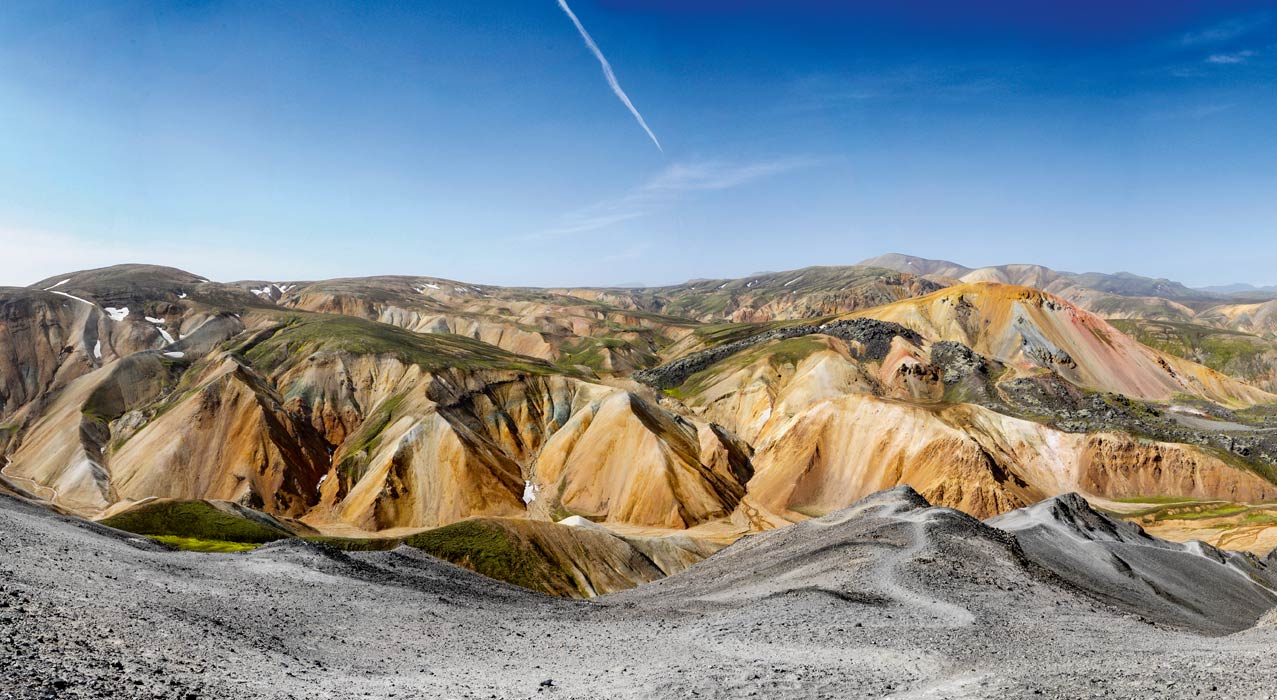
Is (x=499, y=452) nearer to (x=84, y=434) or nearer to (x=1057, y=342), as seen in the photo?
(x=84, y=434)

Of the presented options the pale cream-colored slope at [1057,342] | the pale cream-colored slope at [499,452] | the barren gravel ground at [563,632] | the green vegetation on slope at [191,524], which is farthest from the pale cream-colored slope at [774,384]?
the green vegetation on slope at [191,524]

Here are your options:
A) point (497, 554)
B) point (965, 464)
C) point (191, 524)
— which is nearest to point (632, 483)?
point (497, 554)

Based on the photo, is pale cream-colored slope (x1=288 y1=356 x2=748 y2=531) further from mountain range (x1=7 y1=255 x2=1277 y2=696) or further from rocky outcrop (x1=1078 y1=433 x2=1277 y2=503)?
rocky outcrop (x1=1078 y1=433 x2=1277 y2=503)

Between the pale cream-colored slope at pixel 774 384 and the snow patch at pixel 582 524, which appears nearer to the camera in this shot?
the snow patch at pixel 582 524

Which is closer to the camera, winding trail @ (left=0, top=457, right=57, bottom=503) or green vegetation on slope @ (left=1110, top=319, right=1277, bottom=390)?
winding trail @ (left=0, top=457, right=57, bottom=503)

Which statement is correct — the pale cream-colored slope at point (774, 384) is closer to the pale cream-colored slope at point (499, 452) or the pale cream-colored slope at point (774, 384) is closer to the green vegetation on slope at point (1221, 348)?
the pale cream-colored slope at point (499, 452)

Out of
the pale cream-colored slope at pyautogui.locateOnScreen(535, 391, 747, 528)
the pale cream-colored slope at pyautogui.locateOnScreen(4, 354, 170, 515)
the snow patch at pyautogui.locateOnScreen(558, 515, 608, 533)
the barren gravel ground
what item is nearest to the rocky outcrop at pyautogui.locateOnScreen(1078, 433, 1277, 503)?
the pale cream-colored slope at pyautogui.locateOnScreen(535, 391, 747, 528)
